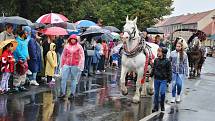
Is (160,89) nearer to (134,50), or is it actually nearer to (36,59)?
(134,50)

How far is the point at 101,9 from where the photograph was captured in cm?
5147

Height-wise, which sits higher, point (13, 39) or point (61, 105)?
point (13, 39)

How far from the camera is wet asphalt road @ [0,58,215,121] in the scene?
1034 cm

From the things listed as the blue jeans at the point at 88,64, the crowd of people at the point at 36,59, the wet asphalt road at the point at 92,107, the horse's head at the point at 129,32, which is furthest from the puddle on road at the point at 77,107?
the blue jeans at the point at 88,64

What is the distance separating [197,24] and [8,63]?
11313 centimetres

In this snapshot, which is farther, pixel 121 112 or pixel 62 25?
→ pixel 62 25

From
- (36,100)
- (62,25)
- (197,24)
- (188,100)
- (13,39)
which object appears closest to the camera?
(36,100)

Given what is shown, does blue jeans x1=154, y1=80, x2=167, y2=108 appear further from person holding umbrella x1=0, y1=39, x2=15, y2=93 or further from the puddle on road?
person holding umbrella x1=0, y1=39, x2=15, y2=93

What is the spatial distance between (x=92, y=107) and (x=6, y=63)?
9.54ft

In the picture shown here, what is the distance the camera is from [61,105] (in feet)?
38.6

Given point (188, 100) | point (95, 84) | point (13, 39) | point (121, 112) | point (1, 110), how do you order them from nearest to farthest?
1. point (1, 110)
2. point (121, 112)
3. point (13, 39)
4. point (188, 100)
5. point (95, 84)

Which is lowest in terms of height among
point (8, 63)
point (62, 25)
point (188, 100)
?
point (188, 100)

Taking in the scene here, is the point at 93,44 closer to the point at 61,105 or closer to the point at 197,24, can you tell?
the point at 61,105

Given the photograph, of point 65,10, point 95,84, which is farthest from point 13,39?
point 65,10
